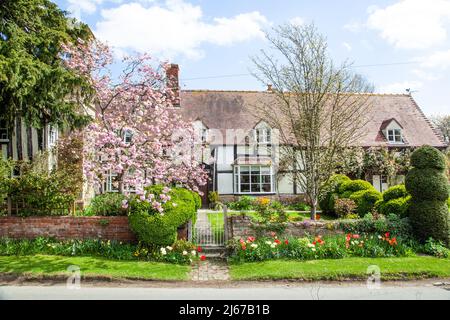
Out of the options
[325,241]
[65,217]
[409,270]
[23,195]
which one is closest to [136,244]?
[65,217]

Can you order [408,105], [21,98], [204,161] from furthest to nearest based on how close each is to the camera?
[408,105] → [204,161] → [21,98]

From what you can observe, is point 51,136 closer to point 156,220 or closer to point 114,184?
point 114,184

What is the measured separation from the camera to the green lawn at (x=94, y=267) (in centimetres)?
889

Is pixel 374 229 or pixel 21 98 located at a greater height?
pixel 21 98

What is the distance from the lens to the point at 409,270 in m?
9.30

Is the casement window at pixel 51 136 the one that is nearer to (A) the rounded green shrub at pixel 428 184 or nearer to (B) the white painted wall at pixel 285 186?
(B) the white painted wall at pixel 285 186

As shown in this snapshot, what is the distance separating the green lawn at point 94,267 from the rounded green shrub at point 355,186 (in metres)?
12.3

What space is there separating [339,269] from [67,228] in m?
8.32

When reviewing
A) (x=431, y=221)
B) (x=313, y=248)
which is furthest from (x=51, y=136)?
(x=431, y=221)

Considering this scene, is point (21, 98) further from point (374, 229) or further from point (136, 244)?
point (374, 229)

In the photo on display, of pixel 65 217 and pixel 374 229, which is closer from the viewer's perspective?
pixel 65 217

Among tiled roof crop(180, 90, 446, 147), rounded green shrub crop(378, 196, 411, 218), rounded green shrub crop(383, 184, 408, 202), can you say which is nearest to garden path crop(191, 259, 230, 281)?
rounded green shrub crop(378, 196, 411, 218)

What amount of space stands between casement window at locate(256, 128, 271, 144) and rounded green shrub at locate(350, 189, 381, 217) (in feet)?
30.8
